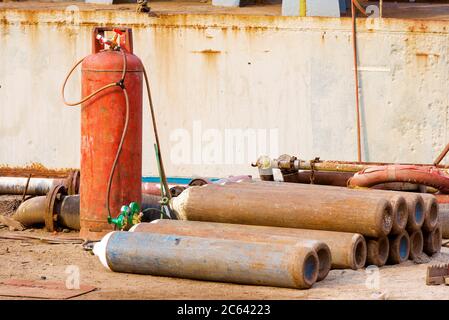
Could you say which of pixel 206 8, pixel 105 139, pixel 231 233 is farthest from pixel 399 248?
pixel 206 8

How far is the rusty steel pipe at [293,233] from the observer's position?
9.86m

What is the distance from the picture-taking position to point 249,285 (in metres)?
9.42

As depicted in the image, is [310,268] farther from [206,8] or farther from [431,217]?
[206,8]

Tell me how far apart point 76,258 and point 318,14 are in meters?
5.16

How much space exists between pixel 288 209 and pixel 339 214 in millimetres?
539

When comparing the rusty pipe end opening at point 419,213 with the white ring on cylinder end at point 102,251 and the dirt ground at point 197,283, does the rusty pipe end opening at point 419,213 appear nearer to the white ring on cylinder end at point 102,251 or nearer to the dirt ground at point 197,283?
the dirt ground at point 197,283

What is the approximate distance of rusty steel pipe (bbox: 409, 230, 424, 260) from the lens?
419 inches

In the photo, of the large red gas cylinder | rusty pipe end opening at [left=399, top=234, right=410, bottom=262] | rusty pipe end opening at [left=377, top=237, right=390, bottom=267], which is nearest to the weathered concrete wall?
the large red gas cylinder

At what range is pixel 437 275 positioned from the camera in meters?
9.45

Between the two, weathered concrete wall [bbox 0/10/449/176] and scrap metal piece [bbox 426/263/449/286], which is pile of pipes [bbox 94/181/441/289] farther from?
weathered concrete wall [bbox 0/10/449/176]

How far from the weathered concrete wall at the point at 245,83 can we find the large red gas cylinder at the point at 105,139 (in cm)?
259
